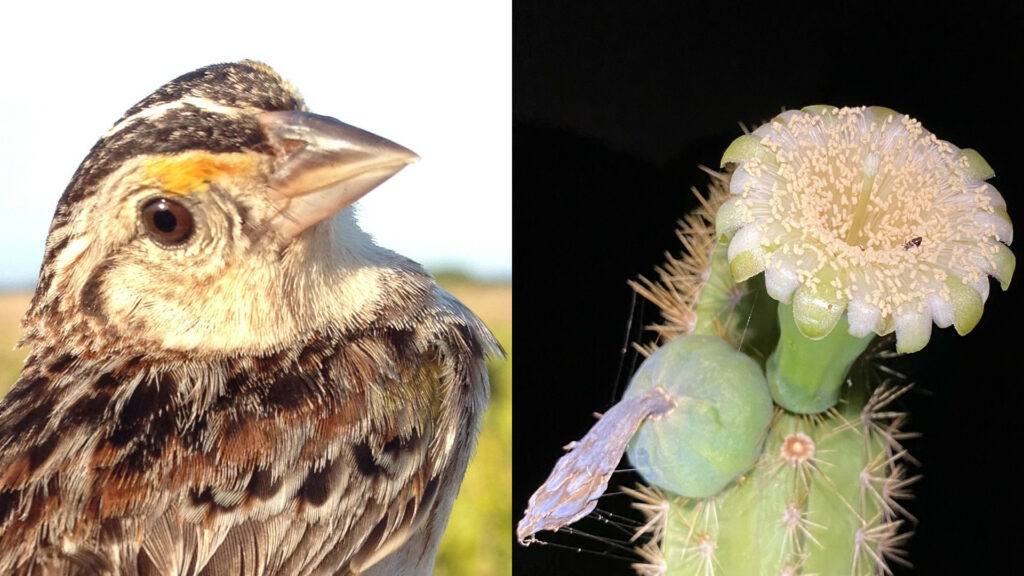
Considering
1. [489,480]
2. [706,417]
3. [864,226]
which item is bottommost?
[489,480]

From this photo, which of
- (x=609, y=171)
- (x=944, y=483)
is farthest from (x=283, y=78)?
(x=944, y=483)

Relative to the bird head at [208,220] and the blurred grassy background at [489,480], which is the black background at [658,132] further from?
the bird head at [208,220]

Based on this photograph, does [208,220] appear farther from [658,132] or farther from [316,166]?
[658,132]

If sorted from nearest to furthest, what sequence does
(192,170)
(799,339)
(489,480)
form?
(192,170), (799,339), (489,480)

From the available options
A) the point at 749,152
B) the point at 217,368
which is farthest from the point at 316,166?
the point at 749,152

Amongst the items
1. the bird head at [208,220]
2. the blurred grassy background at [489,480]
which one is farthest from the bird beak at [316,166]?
the blurred grassy background at [489,480]

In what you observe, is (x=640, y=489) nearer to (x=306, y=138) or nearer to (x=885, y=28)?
(x=306, y=138)
